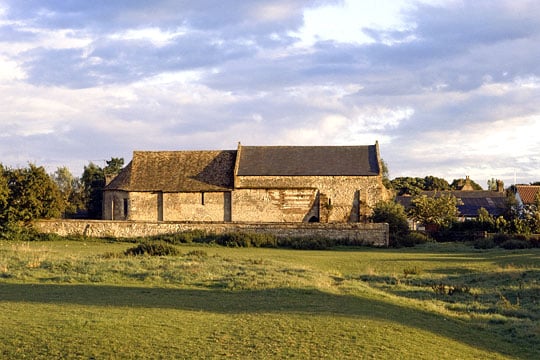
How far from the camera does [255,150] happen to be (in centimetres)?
5859

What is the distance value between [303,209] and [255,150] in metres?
7.87

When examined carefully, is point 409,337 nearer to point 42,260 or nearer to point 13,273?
point 13,273

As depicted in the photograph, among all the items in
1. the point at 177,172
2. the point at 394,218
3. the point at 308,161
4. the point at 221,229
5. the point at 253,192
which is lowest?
the point at 221,229

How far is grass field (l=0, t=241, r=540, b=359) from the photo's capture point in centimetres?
1234

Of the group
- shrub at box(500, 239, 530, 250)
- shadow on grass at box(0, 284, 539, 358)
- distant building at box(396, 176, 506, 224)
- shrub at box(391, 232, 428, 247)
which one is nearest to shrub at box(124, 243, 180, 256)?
shadow on grass at box(0, 284, 539, 358)

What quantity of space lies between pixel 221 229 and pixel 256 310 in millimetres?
30892

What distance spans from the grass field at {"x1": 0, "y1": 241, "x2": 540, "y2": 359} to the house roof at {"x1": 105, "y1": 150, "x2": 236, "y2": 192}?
2497 cm

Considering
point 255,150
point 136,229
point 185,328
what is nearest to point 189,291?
point 185,328

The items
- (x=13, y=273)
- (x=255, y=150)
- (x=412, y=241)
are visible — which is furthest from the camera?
(x=255, y=150)

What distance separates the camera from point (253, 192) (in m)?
54.5

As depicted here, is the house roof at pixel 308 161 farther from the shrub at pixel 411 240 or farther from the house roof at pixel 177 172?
the shrub at pixel 411 240

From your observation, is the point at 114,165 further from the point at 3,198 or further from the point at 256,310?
the point at 256,310

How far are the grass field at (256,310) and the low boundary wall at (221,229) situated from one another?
15542 millimetres

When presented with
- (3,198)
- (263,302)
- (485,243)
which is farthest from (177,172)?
(263,302)
